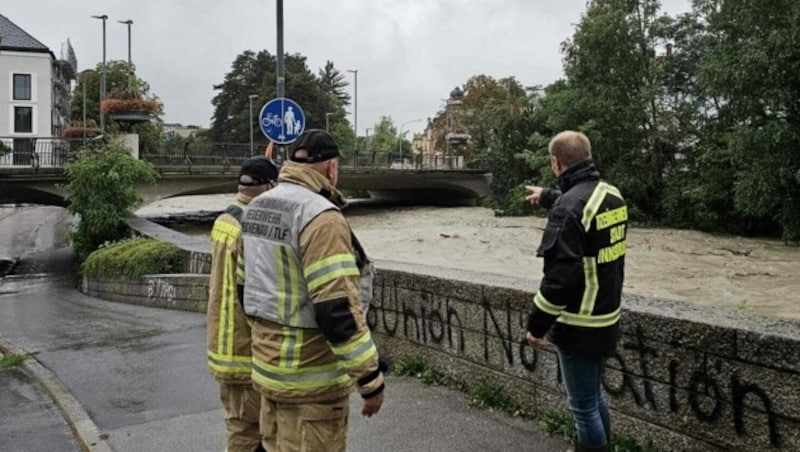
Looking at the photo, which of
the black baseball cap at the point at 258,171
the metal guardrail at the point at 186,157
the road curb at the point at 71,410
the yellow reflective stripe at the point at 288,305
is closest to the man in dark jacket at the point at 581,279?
the yellow reflective stripe at the point at 288,305

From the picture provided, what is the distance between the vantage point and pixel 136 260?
13.1 metres

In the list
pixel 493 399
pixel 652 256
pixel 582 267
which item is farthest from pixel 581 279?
pixel 652 256

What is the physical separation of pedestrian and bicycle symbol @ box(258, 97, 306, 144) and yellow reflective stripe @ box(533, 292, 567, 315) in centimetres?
777

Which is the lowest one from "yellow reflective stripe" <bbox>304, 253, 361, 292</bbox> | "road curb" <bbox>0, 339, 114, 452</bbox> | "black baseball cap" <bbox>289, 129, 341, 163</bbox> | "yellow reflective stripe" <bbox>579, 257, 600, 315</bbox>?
"road curb" <bbox>0, 339, 114, 452</bbox>

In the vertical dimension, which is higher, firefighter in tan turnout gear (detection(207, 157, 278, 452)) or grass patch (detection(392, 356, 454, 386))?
firefighter in tan turnout gear (detection(207, 157, 278, 452))

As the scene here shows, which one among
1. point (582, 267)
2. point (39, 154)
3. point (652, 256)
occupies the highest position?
point (39, 154)

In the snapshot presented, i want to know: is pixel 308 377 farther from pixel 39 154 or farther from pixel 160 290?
pixel 39 154

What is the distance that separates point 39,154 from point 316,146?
28.5 m

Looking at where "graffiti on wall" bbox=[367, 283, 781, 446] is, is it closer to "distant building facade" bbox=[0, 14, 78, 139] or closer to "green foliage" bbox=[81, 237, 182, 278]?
"green foliage" bbox=[81, 237, 182, 278]

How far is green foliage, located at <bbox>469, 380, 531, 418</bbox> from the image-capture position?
190 inches

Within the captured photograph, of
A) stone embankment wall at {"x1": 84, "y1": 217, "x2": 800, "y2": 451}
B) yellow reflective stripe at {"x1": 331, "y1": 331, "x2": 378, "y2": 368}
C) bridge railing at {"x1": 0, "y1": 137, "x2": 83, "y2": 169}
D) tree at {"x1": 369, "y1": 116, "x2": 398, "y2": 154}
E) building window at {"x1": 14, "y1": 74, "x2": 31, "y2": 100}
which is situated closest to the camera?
yellow reflective stripe at {"x1": 331, "y1": 331, "x2": 378, "y2": 368}

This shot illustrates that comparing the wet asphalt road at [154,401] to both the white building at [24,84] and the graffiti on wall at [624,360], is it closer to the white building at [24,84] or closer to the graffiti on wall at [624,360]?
the graffiti on wall at [624,360]

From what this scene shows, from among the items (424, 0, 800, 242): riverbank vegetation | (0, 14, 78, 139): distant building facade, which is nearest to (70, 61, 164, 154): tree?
(0, 14, 78, 139): distant building facade

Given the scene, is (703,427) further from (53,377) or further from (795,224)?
(795,224)
